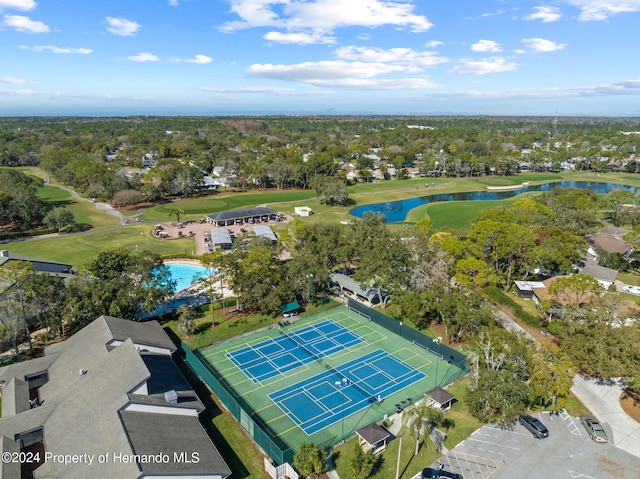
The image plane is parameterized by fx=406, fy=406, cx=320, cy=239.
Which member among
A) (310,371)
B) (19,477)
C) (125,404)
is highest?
(125,404)

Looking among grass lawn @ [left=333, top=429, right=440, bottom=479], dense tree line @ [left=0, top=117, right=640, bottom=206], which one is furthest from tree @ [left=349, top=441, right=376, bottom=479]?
dense tree line @ [left=0, top=117, right=640, bottom=206]

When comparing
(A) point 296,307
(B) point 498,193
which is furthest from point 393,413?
(B) point 498,193

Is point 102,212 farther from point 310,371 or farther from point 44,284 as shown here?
point 310,371

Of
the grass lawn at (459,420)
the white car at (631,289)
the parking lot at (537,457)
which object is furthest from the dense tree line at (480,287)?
the white car at (631,289)

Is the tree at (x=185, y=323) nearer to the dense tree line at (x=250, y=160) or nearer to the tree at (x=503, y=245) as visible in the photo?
the tree at (x=503, y=245)

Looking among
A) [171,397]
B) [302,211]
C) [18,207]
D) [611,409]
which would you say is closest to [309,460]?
[171,397]

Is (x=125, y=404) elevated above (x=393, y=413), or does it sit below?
above

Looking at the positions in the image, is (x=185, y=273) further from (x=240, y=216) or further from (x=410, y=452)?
(x=410, y=452)
